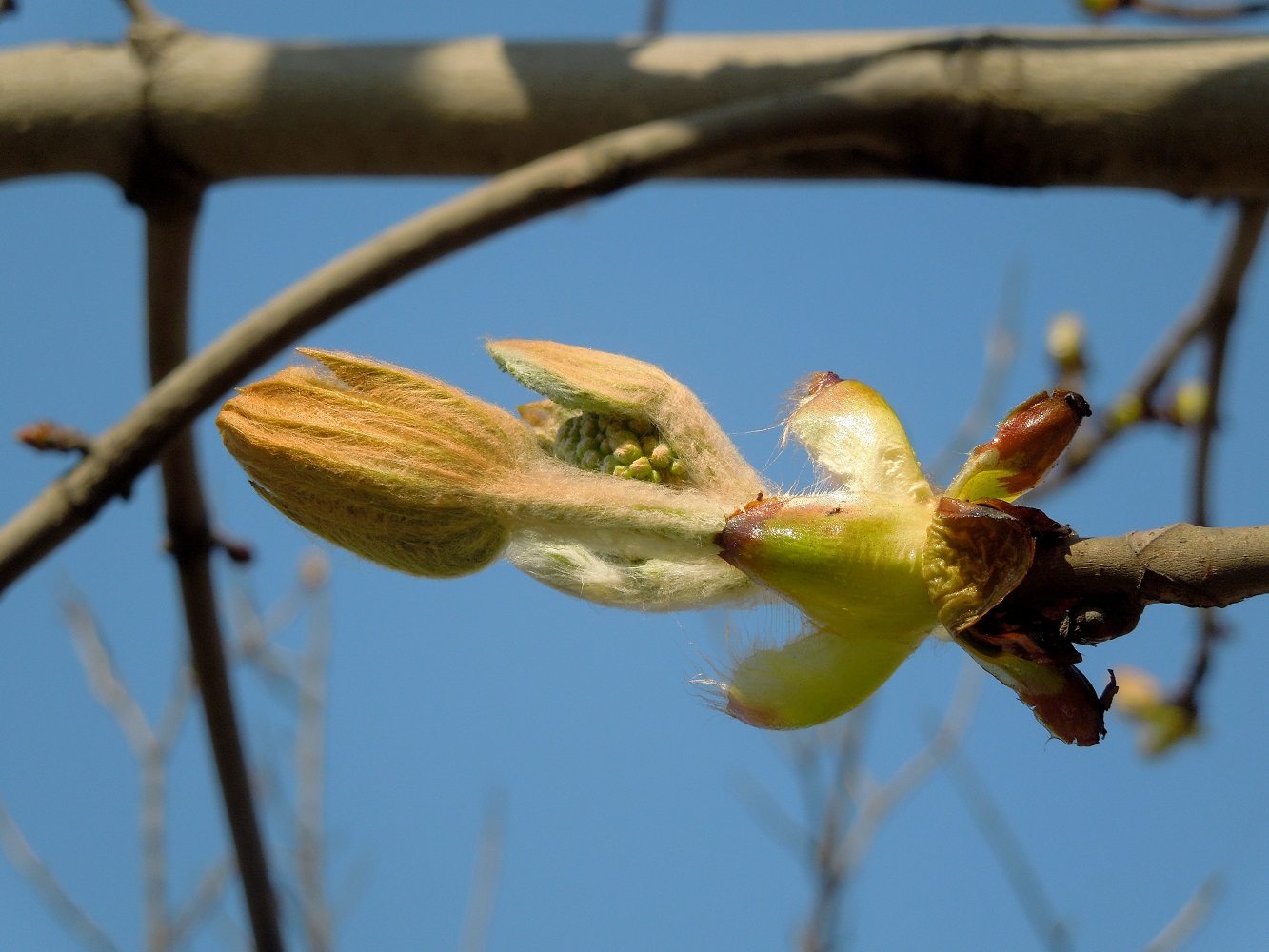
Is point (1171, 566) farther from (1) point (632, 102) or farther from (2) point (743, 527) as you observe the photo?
(1) point (632, 102)

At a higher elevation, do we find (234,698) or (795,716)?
(795,716)

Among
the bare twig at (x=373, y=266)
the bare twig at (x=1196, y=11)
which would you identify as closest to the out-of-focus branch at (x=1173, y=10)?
the bare twig at (x=1196, y=11)

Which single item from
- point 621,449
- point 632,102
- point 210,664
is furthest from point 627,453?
point 210,664

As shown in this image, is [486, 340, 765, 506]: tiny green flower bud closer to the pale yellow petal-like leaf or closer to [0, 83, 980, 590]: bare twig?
the pale yellow petal-like leaf

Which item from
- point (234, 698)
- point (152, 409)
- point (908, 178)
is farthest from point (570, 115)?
point (234, 698)

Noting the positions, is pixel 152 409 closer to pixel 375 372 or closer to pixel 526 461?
pixel 375 372

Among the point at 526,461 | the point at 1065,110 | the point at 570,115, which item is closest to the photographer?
the point at 526,461

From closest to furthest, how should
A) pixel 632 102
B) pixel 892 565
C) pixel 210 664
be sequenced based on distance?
pixel 892 565
pixel 632 102
pixel 210 664
